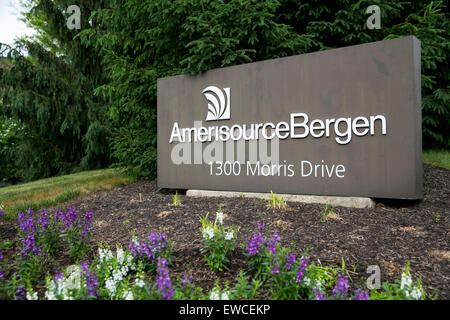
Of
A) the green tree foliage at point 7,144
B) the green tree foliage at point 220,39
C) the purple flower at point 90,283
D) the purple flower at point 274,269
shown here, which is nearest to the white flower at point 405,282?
the purple flower at point 274,269

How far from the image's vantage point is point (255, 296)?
2344 millimetres

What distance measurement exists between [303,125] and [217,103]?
5.02 feet

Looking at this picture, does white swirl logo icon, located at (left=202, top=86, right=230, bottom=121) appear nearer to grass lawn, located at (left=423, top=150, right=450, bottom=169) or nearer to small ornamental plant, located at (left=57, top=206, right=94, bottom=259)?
small ornamental plant, located at (left=57, top=206, right=94, bottom=259)

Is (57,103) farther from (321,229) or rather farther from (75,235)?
(321,229)

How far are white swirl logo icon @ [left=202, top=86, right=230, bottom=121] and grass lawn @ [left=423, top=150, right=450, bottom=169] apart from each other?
4534 millimetres

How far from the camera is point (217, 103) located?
224 inches

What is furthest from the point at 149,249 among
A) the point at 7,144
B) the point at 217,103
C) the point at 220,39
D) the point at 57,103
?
the point at 7,144

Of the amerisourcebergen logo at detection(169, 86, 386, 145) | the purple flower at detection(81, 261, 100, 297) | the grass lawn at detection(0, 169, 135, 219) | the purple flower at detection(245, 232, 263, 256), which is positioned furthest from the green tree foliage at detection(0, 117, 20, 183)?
the purple flower at detection(245, 232, 263, 256)

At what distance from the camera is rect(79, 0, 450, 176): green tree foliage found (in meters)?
5.75

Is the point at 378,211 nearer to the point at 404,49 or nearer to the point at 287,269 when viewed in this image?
the point at 404,49

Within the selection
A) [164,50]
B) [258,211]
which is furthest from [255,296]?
[164,50]

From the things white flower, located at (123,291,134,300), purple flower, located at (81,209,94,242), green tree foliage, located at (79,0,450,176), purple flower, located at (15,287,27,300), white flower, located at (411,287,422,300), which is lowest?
purple flower, located at (15,287,27,300)

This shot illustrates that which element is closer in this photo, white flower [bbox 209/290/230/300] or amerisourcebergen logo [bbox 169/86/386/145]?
white flower [bbox 209/290/230/300]

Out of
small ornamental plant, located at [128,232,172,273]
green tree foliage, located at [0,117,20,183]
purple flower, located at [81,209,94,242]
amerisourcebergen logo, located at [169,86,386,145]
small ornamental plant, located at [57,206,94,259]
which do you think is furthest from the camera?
green tree foliage, located at [0,117,20,183]
